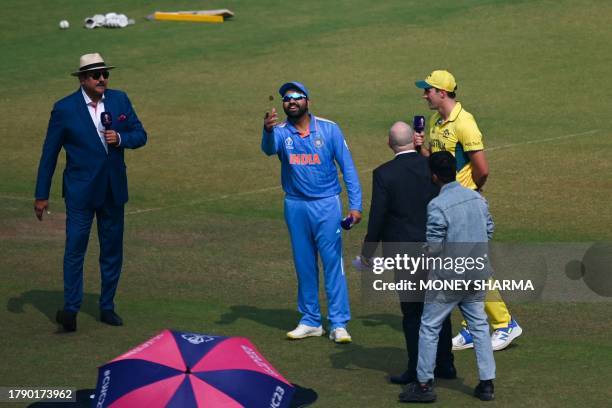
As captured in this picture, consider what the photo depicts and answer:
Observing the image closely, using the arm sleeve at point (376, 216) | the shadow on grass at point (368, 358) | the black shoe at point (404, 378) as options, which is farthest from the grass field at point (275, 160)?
the arm sleeve at point (376, 216)

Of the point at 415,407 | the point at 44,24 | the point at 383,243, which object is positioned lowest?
the point at 415,407

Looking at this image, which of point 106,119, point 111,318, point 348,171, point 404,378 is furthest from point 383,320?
point 106,119

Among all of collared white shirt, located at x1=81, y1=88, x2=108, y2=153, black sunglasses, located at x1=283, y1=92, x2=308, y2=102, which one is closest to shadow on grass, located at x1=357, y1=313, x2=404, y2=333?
black sunglasses, located at x1=283, y1=92, x2=308, y2=102

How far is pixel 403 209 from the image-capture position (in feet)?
35.9

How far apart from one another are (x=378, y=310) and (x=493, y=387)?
3.30 m

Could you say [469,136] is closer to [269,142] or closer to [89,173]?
[269,142]

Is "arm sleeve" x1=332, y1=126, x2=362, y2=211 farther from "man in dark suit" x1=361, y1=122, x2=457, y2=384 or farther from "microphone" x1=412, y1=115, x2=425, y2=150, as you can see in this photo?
"man in dark suit" x1=361, y1=122, x2=457, y2=384

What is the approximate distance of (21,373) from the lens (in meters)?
11.4

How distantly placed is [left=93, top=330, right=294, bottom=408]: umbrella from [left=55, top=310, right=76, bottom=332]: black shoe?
3.47 meters

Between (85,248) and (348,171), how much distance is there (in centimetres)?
269

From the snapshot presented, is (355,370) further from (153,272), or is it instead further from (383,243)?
(153,272)

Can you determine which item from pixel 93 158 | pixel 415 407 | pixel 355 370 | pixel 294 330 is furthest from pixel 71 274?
pixel 415 407

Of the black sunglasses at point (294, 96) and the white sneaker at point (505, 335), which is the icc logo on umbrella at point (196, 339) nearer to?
the white sneaker at point (505, 335)

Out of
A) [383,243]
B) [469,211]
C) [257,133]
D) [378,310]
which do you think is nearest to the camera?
[469,211]
